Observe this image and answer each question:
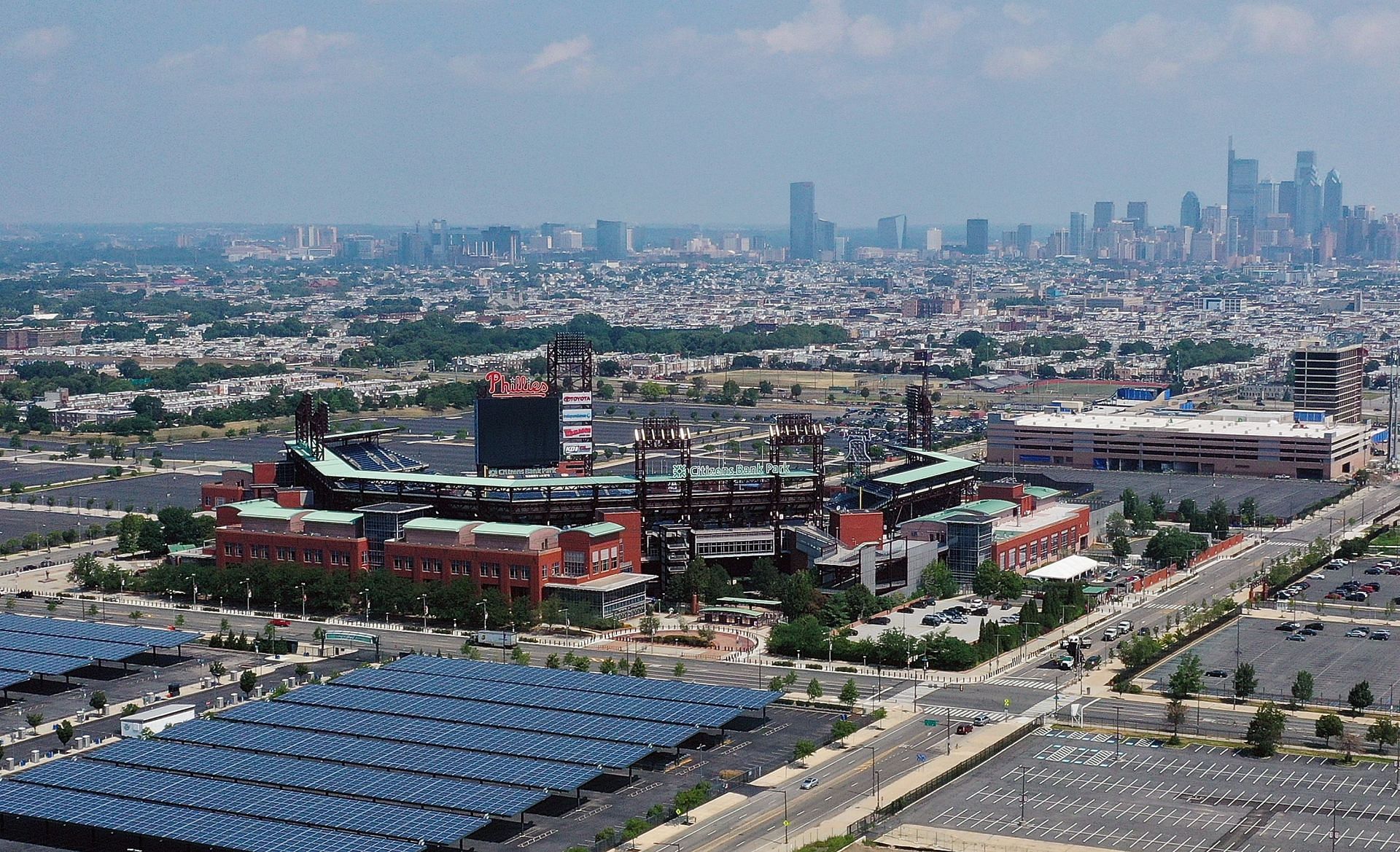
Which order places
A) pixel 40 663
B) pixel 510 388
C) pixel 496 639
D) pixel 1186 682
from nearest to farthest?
pixel 1186 682 < pixel 40 663 < pixel 496 639 < pixel 510 388

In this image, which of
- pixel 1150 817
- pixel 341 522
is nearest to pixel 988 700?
pixel 1150 817

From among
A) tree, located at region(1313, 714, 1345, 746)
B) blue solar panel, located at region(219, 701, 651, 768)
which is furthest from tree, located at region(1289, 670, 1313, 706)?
blue solar panel, located at region(219, 701, 651, 768)

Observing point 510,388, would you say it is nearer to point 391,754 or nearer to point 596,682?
point 596,682

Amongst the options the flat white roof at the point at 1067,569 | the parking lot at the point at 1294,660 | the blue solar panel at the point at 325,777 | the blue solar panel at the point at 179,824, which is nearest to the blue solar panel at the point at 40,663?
the blue solar panel at the point at 325,777

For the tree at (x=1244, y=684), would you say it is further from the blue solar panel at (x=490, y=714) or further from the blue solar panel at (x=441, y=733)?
the blue solar panel at (x=441, y=733)

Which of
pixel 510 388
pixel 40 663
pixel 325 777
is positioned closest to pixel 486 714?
pixel 325 777

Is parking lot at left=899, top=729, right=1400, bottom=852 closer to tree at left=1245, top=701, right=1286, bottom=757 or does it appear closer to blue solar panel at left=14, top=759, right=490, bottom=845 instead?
tree at left=1245, top=701, right=1286, bottom=757
